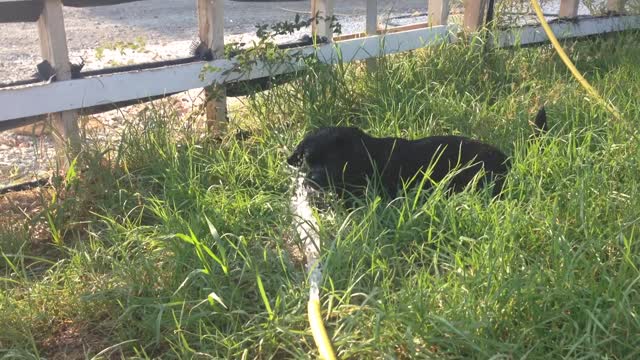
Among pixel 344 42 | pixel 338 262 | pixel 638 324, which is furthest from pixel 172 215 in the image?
pixel 344 42

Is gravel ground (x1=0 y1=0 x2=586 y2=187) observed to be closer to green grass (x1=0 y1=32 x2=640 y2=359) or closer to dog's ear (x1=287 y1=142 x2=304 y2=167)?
green grass (x1=0 y1=32 x2=640 y2=359)

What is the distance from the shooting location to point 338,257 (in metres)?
2.31

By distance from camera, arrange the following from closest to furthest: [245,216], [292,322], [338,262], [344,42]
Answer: [292,322] → [338,262] → [245,216] → [344,42]

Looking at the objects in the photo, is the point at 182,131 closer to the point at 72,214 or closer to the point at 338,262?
the point at 72,214

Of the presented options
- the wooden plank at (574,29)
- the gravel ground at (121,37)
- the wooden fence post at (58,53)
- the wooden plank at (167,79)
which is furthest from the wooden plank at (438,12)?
the wooden fence post at (58,53)

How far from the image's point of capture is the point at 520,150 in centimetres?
310

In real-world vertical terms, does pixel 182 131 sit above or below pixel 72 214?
above

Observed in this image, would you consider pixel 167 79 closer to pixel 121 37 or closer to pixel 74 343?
pixel 74 343

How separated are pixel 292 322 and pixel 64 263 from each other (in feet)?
3.50

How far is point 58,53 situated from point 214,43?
2.91ft

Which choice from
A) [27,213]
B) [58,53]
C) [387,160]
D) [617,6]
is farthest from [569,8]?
[27,213]

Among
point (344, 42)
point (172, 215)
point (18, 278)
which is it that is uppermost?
point (344, 42)

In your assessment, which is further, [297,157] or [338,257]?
[297,157]

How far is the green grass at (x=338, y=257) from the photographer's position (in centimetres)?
199
